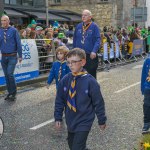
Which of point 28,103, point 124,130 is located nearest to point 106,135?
point 124,130

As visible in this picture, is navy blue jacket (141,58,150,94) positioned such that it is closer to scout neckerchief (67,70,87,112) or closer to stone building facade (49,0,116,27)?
scout neckerchief (67,70,87,112)

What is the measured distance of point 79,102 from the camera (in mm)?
4469

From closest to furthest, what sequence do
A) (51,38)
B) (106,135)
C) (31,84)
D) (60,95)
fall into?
(60,95)
(106,135)
(31,84)
(51,38)

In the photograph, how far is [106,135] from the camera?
6.59 m

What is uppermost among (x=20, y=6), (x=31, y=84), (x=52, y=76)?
(x=20, y=6)

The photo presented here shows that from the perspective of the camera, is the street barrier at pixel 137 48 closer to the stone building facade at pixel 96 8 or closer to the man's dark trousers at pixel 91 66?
the man's dark trousers at pixel 91 66

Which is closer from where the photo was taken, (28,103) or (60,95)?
(60,95)

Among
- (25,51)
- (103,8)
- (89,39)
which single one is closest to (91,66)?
(89,39)

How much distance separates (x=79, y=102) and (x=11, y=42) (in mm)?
5416

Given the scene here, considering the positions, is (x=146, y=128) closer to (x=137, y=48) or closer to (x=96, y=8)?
(x=137, y=48)

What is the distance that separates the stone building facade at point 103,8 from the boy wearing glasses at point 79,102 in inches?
1344

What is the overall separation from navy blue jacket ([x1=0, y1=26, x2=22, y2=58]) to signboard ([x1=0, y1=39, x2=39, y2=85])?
2.76 metres

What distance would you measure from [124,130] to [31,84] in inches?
260

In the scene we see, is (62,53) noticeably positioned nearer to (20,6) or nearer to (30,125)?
(30,125)
